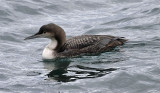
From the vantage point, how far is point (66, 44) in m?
13.4

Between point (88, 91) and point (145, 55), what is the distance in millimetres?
2709

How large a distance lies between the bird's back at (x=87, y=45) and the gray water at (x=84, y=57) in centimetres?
28

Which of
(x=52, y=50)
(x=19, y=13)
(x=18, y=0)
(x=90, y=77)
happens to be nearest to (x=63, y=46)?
(x=52, y=50)

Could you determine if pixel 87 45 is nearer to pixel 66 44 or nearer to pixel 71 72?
pixel 66 44

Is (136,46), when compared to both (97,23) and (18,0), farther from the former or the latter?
(18,0)

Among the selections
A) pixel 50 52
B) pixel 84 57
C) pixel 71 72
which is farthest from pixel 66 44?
pixel 71 72

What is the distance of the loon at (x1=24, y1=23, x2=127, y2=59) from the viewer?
13.2 m

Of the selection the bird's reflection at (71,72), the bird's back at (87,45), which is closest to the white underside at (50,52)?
the bird's back at (87,45)

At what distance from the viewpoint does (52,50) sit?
13.3m

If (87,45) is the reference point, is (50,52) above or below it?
below

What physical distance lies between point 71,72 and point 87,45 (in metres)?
1.70

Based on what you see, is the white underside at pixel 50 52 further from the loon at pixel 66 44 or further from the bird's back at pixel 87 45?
the bird's back at pixel 87 45

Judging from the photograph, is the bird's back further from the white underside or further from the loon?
the white underside

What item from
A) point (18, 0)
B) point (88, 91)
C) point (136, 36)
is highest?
point (18, 0)
